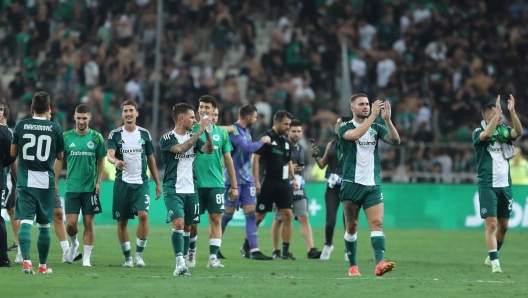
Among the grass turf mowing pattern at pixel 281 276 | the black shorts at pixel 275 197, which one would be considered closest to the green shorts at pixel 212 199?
the grass turf mowing pattern at pixel 281 276

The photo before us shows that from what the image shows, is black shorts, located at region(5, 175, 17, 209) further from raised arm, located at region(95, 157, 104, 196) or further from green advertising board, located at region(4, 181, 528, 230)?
green advertising board, located at region(4, 181, 528, 230)

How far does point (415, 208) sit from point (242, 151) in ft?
32.5

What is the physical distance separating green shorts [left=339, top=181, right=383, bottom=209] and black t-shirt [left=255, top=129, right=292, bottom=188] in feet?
14.0

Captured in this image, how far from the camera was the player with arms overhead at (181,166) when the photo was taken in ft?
43.0

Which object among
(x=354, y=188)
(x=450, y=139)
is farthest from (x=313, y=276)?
(x=450, y=139)

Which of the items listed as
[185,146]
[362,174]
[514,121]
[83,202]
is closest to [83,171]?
[83,202]

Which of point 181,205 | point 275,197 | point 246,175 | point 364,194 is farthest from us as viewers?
point 275,197

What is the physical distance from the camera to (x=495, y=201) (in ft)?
49.2

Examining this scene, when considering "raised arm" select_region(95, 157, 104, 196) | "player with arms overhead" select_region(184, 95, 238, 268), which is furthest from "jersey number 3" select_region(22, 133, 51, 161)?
"player with arms overhead" select_region(184, 95, 238, 268)

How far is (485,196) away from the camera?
1502 centimetres

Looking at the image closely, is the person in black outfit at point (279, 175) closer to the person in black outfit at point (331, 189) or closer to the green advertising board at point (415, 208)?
the person in black outfit at point (331, 189)

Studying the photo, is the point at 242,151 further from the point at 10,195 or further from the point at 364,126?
the point at 364,126

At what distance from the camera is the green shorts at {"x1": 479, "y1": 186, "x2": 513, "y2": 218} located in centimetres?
1494

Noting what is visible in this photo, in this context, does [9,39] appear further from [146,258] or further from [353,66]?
[146,258]
